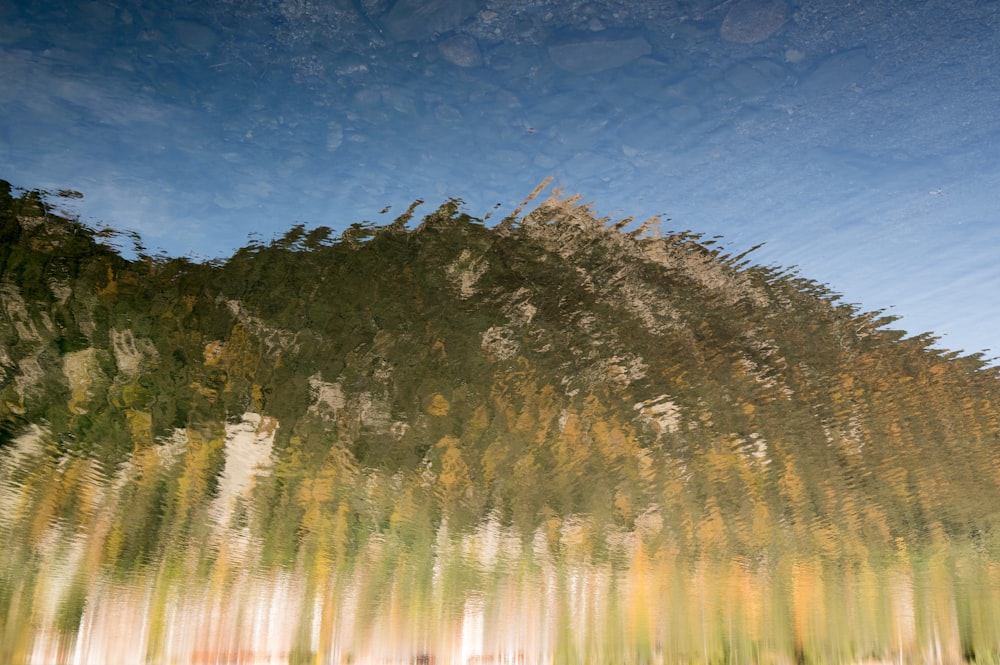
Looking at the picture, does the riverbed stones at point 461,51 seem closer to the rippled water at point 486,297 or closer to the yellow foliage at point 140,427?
the rippled water at point 486,297

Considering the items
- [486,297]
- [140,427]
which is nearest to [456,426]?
[486,297]

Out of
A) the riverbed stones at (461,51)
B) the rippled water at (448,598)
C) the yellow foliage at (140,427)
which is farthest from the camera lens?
the rippled water at (448,598)

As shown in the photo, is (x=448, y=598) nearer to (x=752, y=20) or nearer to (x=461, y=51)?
(x=461, y=51)

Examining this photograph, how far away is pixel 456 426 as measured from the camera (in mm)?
5930

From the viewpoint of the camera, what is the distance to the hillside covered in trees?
4.29 metres

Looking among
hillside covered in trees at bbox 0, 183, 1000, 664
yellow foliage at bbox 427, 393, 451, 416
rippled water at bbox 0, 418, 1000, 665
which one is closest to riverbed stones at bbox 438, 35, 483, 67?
hillside covered in trees at bbox 0, 183, 1000, 664

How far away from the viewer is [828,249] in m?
4.05

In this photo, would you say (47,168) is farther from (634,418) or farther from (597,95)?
(634,418)

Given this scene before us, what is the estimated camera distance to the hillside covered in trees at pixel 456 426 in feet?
14.1

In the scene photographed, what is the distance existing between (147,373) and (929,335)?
17.7 feet

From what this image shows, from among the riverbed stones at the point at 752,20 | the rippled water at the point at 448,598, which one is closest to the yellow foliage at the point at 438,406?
the rippled water at the point at 448,598

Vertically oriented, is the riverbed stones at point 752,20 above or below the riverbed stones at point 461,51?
above

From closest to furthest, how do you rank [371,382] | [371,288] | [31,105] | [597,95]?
[31,105] < [597,95] < [371,288] < [371,382]

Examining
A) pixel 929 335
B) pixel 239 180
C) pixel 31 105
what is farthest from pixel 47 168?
pixel 929 335
